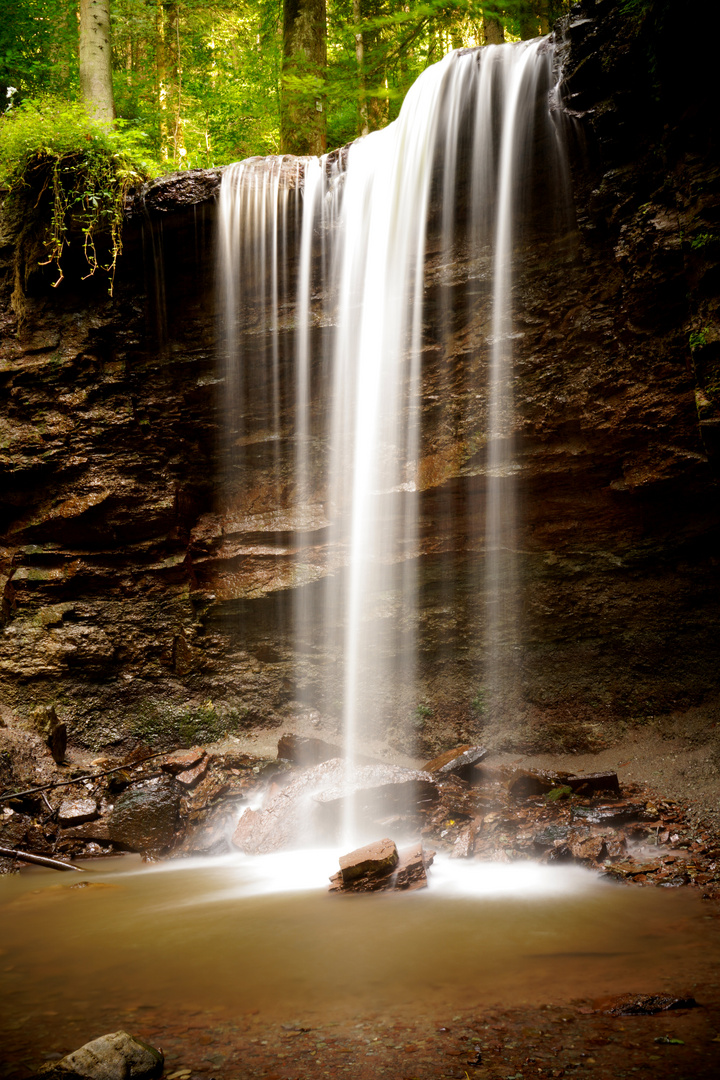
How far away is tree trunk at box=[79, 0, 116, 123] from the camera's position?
9.77 m

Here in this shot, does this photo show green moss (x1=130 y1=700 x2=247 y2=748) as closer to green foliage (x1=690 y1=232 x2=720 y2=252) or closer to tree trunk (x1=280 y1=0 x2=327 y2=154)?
green foliage (x1=690 y1=232 x2=720 y2=252)

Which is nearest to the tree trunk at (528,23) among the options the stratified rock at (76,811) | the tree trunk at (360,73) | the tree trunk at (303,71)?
the tree trunk at (360,73)

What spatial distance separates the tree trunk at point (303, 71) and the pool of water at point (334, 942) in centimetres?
1149

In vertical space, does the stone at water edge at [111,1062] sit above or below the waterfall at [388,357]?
below

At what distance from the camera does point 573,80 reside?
6926mm

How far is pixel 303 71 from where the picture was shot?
1120 cm

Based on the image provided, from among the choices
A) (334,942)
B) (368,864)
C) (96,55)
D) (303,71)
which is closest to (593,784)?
(368,864)

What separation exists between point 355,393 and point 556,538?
3303 mm

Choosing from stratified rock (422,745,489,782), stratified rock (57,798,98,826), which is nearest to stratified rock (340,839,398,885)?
stratified rock (422,745,489,782)

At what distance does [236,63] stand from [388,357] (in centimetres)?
1338

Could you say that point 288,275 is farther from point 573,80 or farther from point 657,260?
point 657,260

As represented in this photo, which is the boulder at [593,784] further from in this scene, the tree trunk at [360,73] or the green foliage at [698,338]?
the tree trunk at [360,73]

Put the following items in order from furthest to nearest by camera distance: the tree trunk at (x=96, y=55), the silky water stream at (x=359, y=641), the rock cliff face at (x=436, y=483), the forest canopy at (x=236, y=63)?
the forest canopy at (x=236, y=63), the tree trunk at (x=96, y=55), the rock cliff face at (x=436, y=483), the silky water stream at (x=359, y=641)

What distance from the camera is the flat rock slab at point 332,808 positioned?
6367mm
